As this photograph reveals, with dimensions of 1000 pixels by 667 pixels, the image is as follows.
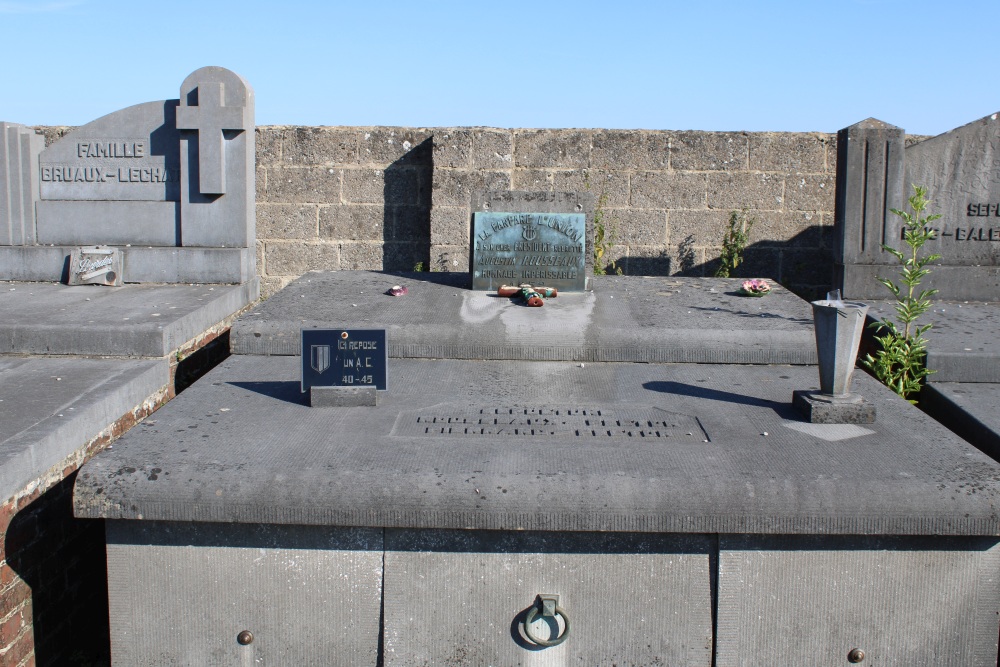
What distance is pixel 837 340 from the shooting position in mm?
3432

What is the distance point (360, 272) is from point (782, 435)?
4.02 meters

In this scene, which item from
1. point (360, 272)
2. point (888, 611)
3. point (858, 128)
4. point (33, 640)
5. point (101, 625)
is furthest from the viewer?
point (360, 272)

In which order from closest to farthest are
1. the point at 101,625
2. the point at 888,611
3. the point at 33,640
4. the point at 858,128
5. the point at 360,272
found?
the point at 888,611, the point at 33,640, the point at 101,625, the point at 858,128, the point at 360,272

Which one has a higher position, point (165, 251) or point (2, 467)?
point (165, 251)

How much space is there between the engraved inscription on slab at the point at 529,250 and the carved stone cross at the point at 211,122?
6.31 feet

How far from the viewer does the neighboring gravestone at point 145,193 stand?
6230 mm

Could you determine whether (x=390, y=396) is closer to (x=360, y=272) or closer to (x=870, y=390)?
(x=870, y=390)

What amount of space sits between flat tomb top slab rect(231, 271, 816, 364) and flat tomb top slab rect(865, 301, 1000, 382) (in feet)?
1.94

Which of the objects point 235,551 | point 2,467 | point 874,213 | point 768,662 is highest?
point 874,213

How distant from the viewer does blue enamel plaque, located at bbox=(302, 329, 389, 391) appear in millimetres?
3652

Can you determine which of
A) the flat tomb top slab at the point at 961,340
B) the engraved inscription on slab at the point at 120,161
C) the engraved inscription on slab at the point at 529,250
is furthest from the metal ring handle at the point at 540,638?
the engraved inscription on slab at the point at 120,161

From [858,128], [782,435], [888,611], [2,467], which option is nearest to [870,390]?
[782,435]

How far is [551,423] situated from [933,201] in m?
3.85

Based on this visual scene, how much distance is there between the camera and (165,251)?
20.4 feet
